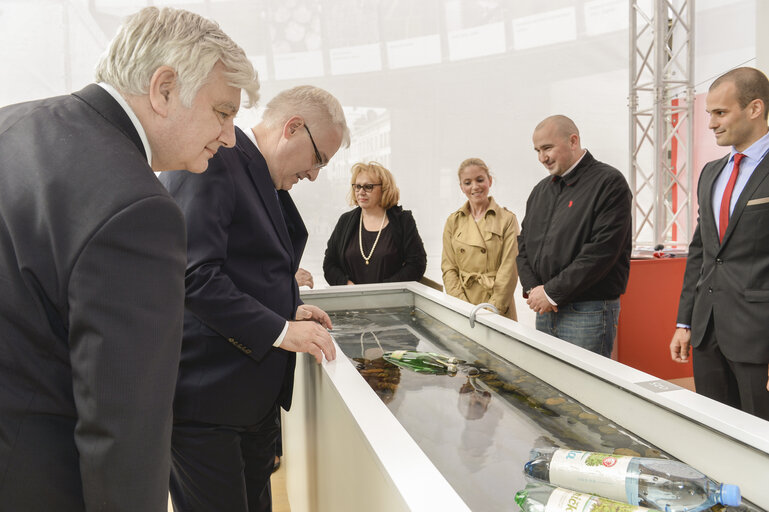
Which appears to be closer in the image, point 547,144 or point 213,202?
point 213,202

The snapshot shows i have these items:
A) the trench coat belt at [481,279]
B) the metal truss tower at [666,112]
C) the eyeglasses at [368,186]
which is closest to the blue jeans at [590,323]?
the trench coat belt at [481,279]

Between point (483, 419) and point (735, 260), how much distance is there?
140 centimetres

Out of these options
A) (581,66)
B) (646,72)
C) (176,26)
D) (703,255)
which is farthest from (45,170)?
(646,72)

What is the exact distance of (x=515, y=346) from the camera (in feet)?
5.77

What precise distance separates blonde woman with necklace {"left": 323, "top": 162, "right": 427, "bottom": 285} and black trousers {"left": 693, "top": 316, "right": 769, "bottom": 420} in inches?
62.5

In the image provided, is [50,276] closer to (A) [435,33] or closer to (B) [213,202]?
(B) [213,202]

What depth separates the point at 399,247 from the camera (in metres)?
3.44

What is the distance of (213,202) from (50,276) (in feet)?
2.18

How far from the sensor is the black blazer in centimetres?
341

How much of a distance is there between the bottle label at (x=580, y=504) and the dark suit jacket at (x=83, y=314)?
0.59 m

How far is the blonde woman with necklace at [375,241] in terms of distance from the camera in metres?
3.40

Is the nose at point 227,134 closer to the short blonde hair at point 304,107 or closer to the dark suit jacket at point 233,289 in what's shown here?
the dark suit jacket at point 233,289

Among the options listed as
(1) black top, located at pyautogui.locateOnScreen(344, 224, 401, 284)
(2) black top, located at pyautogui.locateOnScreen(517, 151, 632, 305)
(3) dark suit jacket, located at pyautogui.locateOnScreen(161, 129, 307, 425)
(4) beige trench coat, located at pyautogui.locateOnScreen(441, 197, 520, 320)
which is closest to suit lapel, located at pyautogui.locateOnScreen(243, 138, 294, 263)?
(3) dark suit jacket, located at pyautogui.locateOnScreen(161, 129, 307, 425)

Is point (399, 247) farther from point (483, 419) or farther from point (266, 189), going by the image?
point (483, 419)
